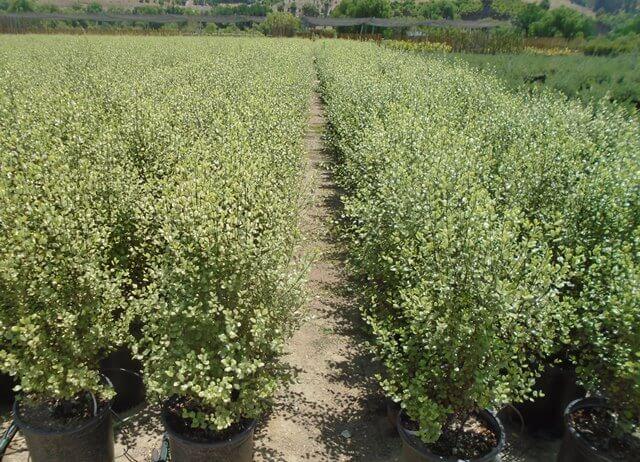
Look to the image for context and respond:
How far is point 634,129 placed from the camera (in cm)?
734

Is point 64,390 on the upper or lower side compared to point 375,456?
upper

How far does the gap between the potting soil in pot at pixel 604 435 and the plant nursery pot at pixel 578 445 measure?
0.19 ft

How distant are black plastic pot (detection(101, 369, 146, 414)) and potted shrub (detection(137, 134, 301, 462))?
1.20m

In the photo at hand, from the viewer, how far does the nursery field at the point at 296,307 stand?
384 cm

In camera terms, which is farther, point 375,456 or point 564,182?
point 564,182

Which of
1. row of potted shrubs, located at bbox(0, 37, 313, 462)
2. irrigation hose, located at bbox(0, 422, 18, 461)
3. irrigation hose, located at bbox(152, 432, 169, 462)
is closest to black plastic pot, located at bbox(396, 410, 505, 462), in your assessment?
row of potted shrubs, located at bbox(0, 37, 313, 462)

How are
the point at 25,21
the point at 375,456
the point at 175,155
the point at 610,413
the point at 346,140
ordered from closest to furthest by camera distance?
the point at 610,413 → the point at 375,456 → the point at 175,155 → the point at 346,140 → the point at 25,21

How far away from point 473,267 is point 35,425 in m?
4.10

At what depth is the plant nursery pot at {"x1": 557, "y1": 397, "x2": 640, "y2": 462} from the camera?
13.5 feet

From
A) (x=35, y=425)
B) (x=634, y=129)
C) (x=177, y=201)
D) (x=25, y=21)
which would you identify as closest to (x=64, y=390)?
(x=35, y=425)

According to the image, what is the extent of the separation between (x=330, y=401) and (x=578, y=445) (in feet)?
8.82

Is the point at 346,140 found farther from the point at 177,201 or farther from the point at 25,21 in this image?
the point at 25,21

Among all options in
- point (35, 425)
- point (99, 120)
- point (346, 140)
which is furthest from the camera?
point (346, 140)

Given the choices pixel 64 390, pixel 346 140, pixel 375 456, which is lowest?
pixel 375 456
